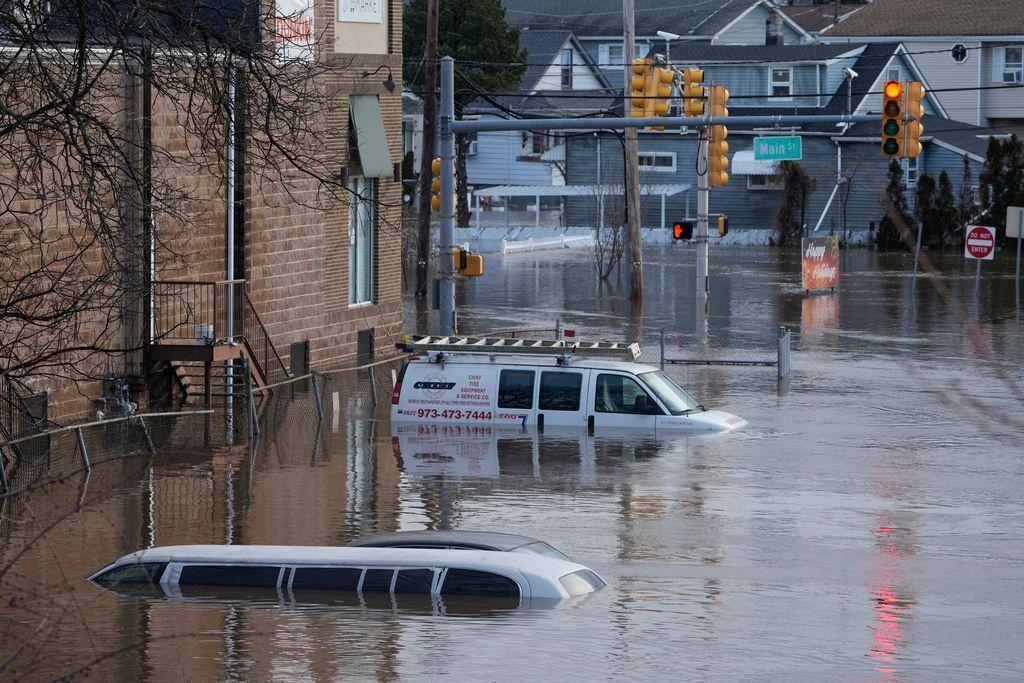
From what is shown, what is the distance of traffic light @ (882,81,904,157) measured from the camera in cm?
2934

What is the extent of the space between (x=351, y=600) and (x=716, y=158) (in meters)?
25.3

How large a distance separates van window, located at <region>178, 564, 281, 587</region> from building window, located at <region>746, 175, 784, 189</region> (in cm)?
6050

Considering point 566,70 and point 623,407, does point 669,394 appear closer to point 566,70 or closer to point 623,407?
point 623,407

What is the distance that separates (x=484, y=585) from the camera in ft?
47.3

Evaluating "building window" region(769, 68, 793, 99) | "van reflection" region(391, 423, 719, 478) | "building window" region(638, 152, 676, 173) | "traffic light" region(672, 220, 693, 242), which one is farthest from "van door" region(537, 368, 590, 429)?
"building window" region(769, 68, 793, 99)

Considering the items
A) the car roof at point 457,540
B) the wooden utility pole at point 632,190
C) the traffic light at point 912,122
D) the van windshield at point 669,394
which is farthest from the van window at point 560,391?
the wooden utility pole at point 632,190

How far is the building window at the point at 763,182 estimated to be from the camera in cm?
7331

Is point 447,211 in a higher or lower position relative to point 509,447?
higher

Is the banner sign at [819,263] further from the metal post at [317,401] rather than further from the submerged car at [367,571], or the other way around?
the submerged car at [367,571]

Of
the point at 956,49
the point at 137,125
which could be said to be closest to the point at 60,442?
the point at 137,125

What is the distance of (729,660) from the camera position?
13211 millimetres

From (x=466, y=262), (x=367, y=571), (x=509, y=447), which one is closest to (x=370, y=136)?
(x=466, y=262)

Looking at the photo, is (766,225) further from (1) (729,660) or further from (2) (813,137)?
(1) (729,660)

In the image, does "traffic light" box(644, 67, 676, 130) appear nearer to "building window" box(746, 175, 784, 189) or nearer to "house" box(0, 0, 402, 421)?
"house" box(0, 0, 402, 421)
